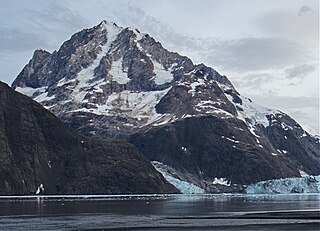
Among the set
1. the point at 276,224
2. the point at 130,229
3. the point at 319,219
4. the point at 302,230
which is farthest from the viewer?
the point at 319,219

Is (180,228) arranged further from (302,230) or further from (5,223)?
(5,223)

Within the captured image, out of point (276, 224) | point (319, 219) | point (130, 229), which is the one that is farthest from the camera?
point (319, 219)

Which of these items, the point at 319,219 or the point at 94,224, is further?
the point at 319,219

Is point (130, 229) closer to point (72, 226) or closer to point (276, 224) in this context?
point (72, 226)

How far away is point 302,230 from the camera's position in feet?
254

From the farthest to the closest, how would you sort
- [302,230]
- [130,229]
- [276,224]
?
1. [276,224]
2. [130,229]
3. [302,230]

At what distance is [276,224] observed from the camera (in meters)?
89.6

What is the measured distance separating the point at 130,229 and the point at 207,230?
10.6m

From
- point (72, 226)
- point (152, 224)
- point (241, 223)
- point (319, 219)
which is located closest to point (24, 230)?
point (72, 226)

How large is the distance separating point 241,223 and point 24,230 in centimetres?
3261

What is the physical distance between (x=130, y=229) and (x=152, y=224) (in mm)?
9424

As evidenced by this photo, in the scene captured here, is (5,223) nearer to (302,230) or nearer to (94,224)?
(94,224)

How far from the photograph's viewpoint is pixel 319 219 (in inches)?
3903

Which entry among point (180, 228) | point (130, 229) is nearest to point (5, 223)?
point (130, 229)
